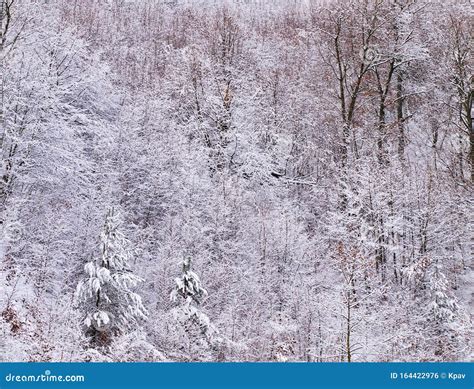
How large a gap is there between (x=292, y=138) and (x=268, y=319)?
36.1 feet

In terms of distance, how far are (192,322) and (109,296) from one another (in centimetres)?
194

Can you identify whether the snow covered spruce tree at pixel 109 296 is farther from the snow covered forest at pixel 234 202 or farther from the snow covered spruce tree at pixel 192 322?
the snow covered spruce tree at pixel 192 322

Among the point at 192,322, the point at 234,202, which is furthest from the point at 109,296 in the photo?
the point at 234,202

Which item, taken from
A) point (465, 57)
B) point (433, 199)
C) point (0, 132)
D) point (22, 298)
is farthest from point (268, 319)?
point (465, 57)

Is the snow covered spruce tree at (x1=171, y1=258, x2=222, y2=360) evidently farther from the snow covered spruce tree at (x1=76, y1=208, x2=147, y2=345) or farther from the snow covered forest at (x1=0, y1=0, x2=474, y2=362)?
the snow covered spruce tree at (x1=76, y1=208, x2=147, y2=345)

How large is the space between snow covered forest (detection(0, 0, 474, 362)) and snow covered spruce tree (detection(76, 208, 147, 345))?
1.9 inches

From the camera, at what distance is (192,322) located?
10484 mm

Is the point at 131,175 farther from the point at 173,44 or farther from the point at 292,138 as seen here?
the point at 173,44

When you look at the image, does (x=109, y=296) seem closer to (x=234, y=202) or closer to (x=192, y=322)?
(x=192, y=322)

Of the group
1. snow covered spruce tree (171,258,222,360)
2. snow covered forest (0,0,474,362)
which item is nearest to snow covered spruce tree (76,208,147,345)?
snow covered forest (0,0,474,362)

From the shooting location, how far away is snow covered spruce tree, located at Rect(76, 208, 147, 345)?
1034 centimetres

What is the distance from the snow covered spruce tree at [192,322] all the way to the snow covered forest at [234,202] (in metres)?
0.04

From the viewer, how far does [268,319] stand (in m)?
12.2

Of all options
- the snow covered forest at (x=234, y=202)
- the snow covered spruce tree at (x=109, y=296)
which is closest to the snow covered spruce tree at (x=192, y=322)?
the snow covered forest at (x=234, y=202)
